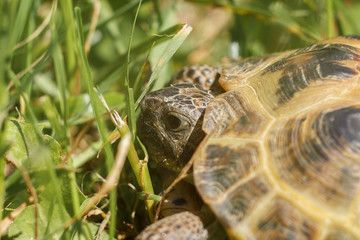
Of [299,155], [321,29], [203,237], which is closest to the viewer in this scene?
[299,155]

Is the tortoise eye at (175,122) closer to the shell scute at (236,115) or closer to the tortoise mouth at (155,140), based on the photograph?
the tortoise mouth at (155,140)

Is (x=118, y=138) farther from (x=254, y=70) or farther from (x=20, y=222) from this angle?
(x=254, y=70)

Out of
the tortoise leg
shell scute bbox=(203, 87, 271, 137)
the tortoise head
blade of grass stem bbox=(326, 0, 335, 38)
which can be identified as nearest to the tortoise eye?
the tortoise head

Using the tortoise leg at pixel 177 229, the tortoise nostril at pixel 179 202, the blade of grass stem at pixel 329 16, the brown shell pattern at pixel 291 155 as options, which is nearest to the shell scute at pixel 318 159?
the brown shell pattern at pixel 291 155

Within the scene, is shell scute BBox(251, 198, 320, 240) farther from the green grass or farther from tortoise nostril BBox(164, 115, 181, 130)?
tortoise nostril BBox(164, 115, 181, 130)

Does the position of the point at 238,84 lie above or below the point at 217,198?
above

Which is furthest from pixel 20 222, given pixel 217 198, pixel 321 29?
pixel 321 29

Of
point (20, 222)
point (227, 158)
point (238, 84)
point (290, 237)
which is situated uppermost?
point (238, 84)
